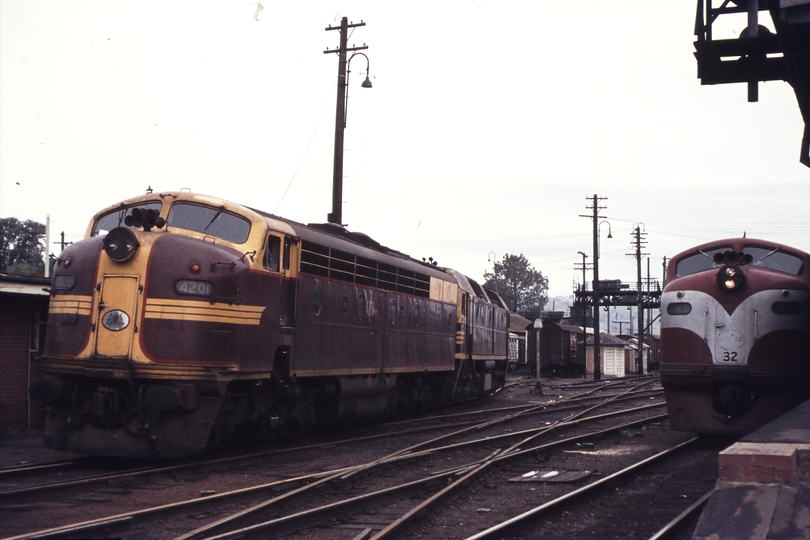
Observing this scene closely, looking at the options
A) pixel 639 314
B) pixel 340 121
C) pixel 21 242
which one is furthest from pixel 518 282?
pixel 340 121

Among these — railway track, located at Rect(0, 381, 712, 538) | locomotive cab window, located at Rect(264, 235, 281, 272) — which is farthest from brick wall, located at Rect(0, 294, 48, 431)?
railway track, located at Rect(0, 381, 712, 538)

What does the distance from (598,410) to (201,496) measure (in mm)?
15580

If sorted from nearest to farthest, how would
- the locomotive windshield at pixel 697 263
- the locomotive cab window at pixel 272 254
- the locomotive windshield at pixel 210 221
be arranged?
1. the locomotive windshield at pixel 210 221
2. the locomotive cab window at pixel 272 254
3. the locomotive windshield at pixel 697 263

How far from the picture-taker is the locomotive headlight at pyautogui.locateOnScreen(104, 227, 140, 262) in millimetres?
10359

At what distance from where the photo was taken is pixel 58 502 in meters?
8.32

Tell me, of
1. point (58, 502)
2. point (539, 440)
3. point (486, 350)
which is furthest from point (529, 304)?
point (58, 502)

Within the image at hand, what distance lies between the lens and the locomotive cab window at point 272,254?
11656 millimetres

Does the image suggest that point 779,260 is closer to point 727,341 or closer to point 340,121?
point 727,341

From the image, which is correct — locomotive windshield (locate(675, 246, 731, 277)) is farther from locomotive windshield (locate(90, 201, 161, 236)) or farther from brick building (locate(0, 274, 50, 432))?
brick building (locate(0, 274, 50, 432))

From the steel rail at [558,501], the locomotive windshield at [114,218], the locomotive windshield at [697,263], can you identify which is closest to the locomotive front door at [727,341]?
the locomotive windshield at [697,263]

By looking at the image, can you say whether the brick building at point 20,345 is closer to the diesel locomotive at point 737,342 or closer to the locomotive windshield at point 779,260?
the diesel locomotive at point 737,342

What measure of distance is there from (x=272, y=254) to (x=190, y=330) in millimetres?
2064

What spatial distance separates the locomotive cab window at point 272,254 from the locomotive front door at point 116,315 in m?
1.98

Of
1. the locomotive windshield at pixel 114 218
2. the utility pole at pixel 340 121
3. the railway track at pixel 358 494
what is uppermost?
the utility pole at pixel 340 121
